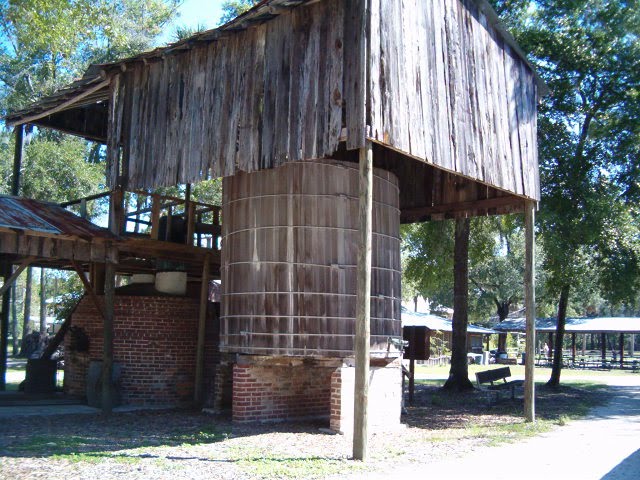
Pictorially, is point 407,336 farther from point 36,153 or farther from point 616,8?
point 36,153

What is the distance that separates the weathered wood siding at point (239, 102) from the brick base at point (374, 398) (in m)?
3.96

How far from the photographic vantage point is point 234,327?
12.9 m

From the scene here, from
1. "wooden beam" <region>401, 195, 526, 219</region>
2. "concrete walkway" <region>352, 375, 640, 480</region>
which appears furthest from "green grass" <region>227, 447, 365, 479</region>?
"wooden beam" <region>401, 195, 526, 219</region>

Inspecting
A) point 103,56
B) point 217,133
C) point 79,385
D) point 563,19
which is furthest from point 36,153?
point 563,19

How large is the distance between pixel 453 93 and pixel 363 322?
508 cm

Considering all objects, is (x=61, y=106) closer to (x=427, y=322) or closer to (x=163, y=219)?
(x=163, y=219)

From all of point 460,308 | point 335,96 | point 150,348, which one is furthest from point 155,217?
point 460,308

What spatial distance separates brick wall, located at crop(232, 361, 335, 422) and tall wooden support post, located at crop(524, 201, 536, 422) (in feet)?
13.5

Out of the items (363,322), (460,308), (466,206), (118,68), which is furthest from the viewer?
(460,308)

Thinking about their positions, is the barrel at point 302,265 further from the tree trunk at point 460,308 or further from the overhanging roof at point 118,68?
the tree trunk at point 460,308

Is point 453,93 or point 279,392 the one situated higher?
point 453,93

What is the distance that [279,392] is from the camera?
13.2m

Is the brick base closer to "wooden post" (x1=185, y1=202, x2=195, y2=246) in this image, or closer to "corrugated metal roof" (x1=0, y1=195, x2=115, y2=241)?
"wooden post" (x1=185, y1=202, x2=195, y2=246)

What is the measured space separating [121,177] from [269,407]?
5.94 meters
